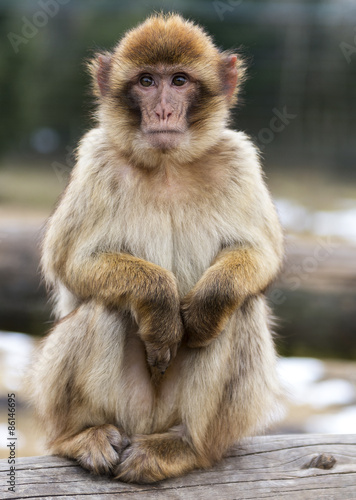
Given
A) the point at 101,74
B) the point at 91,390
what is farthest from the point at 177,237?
the point at 101,74

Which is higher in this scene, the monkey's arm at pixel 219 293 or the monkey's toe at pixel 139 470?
the monkey's arm at pixel 219 293

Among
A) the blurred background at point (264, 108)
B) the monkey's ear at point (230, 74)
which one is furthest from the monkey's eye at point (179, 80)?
the blurred background at point (264, 108)

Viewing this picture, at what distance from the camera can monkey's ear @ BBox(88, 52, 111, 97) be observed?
17.5ft

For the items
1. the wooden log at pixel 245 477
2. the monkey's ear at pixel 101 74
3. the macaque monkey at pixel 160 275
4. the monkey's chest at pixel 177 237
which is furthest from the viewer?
the monkey's ear at pixel 101 74

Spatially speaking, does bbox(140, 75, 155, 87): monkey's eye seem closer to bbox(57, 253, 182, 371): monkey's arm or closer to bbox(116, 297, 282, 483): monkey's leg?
bbox(57, 253, 182, 371): monkey's arm

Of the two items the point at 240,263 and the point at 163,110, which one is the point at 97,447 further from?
the point at 163,110

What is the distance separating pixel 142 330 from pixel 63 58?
1464 cm

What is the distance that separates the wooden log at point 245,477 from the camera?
4.54 meters

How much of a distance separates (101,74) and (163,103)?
0.77 m

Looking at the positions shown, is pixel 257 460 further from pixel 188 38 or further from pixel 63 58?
pixel 63 58

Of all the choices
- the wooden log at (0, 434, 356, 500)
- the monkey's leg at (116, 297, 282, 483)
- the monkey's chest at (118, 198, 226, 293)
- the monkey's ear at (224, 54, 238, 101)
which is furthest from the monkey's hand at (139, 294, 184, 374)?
the monkey's ear at (224, 54, 238, 101)

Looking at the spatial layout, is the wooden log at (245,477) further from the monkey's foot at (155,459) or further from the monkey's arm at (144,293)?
the monkey's arm at (144,293)

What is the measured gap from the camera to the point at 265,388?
516 centimetres

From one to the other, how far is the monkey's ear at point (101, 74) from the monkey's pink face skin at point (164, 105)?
386 millimetres
